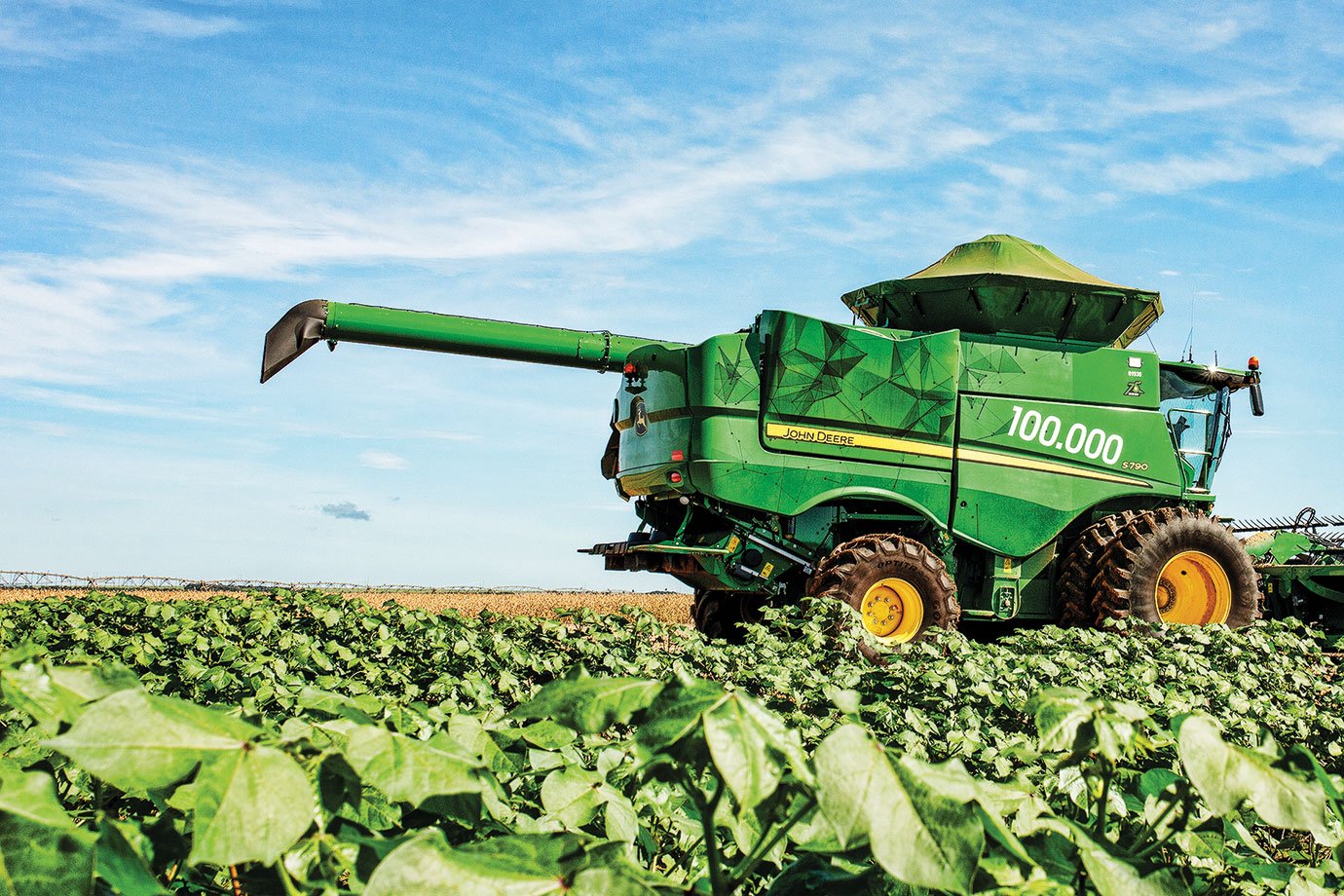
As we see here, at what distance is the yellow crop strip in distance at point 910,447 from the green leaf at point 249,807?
28.0 ft

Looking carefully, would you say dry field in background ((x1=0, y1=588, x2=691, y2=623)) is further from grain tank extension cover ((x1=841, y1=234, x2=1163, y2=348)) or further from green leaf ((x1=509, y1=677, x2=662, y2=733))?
green leaf ((x1=509, y1=677, x2=662, y2=733))

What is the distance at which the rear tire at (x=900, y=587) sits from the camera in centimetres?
895

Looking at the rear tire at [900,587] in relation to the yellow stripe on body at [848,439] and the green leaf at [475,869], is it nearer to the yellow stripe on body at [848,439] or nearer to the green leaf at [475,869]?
the yellow stripe on body at [848,439]

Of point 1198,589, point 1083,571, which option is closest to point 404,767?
point 1083,571

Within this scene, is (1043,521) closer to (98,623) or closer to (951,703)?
(951,703)

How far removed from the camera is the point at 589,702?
1029 mm

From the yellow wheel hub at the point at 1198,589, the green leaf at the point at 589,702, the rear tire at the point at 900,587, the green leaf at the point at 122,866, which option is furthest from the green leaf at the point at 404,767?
the yellow wheel hub at the point at 1198,589

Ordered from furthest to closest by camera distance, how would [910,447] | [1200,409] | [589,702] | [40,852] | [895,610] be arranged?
[1200,409] → [910,447] → [895,610] → [589,702] → [40,852]

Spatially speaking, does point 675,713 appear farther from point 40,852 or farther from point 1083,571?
point 1083,571

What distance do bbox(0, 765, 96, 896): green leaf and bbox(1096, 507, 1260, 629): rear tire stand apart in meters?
10.2

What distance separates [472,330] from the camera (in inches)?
418

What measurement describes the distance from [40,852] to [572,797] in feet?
2.57

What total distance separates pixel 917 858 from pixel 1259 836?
2794 millimetres

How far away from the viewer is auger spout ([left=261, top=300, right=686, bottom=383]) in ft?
33.7
